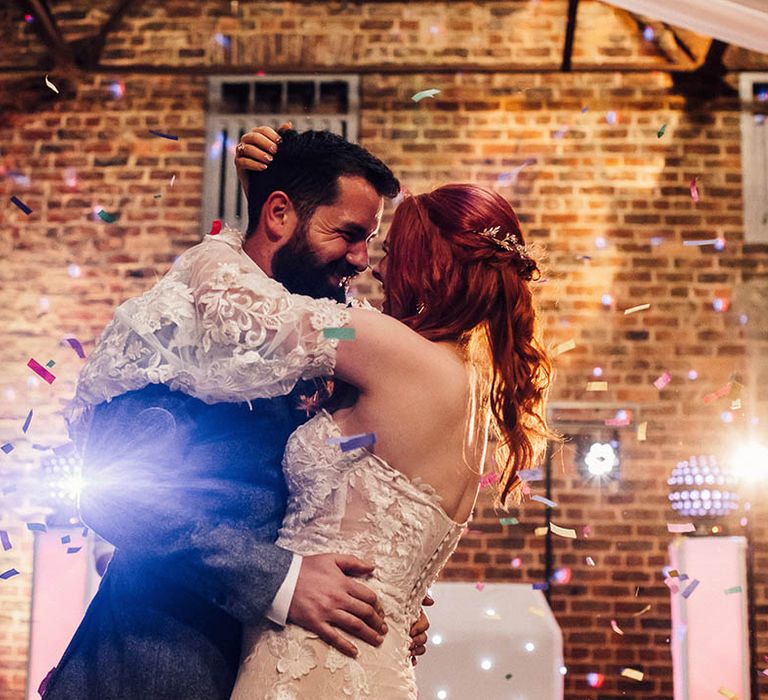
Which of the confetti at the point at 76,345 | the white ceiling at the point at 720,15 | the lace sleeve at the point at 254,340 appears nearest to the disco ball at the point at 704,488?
the white ceiling at the point at 720,15

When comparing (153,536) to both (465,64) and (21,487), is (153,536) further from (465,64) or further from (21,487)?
(465,64)

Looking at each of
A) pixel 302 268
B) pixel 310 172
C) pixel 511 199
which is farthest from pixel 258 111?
pixel 302 268

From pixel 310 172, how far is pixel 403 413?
0.67 m

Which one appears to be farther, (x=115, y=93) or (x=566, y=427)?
(x=115, y=93)

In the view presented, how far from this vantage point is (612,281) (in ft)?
15.6

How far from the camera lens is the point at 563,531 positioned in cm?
449

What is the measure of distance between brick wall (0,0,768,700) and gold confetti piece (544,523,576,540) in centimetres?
5

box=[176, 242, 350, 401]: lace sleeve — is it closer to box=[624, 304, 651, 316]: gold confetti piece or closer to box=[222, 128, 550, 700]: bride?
box=[222, 128, 550, 700]: bride

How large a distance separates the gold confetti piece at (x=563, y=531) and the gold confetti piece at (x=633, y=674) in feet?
2.10

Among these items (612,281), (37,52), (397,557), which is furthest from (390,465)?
(37,52)

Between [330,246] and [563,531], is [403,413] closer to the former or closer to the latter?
[330,246]

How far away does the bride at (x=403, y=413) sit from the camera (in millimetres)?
1421

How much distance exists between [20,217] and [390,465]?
4.06 meters

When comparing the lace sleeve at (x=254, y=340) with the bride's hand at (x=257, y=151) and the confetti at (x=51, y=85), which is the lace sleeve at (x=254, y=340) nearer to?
the bride's hand at (x=257, y=151)
